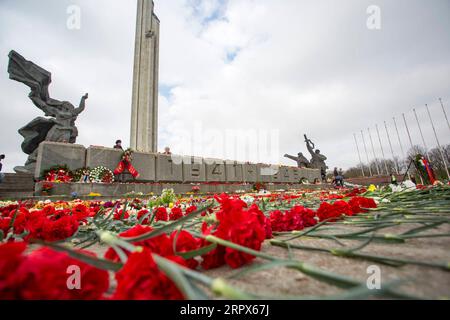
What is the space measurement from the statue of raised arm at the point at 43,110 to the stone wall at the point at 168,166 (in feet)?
12.9

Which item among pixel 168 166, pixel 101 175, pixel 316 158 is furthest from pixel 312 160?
pixel 101 175

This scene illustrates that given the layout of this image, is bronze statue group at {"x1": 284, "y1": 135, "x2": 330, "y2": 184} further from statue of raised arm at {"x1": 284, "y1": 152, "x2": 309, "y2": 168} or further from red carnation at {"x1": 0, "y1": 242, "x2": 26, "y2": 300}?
red carnation at {"x1": 0, "y1": 242, "x2": 26, "y2": 300}

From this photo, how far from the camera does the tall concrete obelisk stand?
55.7ft

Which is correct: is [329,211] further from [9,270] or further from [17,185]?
[17,185]

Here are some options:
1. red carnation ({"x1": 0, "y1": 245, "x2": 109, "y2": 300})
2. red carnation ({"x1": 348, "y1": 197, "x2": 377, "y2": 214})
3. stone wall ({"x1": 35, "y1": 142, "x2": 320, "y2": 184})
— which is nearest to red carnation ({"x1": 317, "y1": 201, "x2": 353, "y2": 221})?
red carnation ({"x1": 348, "y1": 197, "x2": 377, "y2": 214})

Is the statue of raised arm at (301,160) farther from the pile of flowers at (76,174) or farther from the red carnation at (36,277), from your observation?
the red carnation at (36,277)

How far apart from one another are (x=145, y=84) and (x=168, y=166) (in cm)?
1068

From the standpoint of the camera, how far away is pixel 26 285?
347 millimetres

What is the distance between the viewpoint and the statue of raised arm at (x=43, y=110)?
10.1m

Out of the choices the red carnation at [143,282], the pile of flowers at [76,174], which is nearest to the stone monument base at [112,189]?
the pile of flowers at [76,174]

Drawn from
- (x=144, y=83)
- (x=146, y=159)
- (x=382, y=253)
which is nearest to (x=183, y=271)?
(x=382, y=253)

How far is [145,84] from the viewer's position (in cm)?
1755

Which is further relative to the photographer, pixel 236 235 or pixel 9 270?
pixel 236 235
